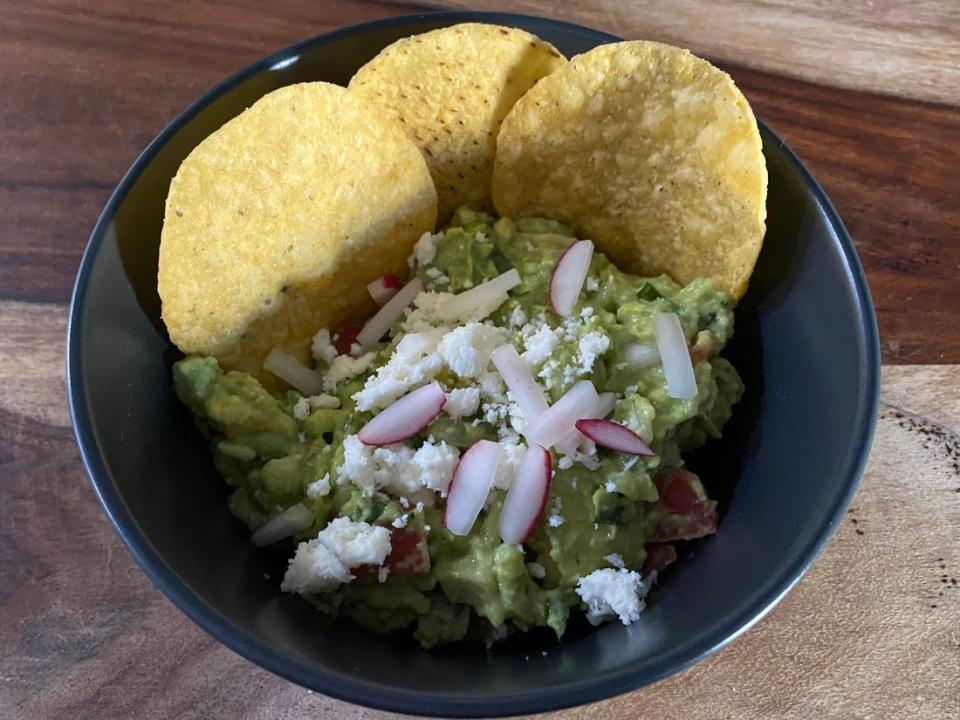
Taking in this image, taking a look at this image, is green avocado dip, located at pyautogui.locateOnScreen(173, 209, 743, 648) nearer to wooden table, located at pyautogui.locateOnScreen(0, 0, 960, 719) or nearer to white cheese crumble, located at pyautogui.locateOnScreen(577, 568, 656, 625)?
white cheese crumble, located at pyautogui.locateOnScreen(577, 568, 656, 625)

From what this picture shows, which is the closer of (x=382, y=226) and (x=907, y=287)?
(x=382, y=226)

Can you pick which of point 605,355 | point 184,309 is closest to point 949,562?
point 605,355

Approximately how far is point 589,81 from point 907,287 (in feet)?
2.84

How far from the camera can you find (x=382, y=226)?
1691mm

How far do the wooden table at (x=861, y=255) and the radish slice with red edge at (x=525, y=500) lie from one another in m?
0.39

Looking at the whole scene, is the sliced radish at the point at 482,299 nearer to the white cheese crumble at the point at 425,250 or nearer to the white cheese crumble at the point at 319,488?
the white cheese crumble at the point at 425,250

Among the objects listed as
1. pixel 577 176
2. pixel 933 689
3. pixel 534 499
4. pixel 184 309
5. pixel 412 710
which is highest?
pixel 577 176

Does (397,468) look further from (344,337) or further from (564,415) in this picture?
(344,337)

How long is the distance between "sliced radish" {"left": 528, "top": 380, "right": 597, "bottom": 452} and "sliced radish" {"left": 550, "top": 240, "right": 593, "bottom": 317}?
17cm

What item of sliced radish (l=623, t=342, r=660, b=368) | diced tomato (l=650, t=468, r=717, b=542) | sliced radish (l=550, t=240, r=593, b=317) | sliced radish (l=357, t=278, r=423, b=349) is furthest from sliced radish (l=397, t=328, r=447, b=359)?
diced tomato (l=650, t=468, r=717, b=542)

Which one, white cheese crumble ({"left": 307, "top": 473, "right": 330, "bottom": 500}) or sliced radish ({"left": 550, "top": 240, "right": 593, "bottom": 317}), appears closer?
white cheese crumble ({"left": 307, "top": 473, "right": 330, "bottom": 500})

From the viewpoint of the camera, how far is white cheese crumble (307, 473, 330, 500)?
4.73 feet

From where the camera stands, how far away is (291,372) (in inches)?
64.4

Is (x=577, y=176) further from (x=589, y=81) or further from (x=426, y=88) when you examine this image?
(x=426, y=88)
